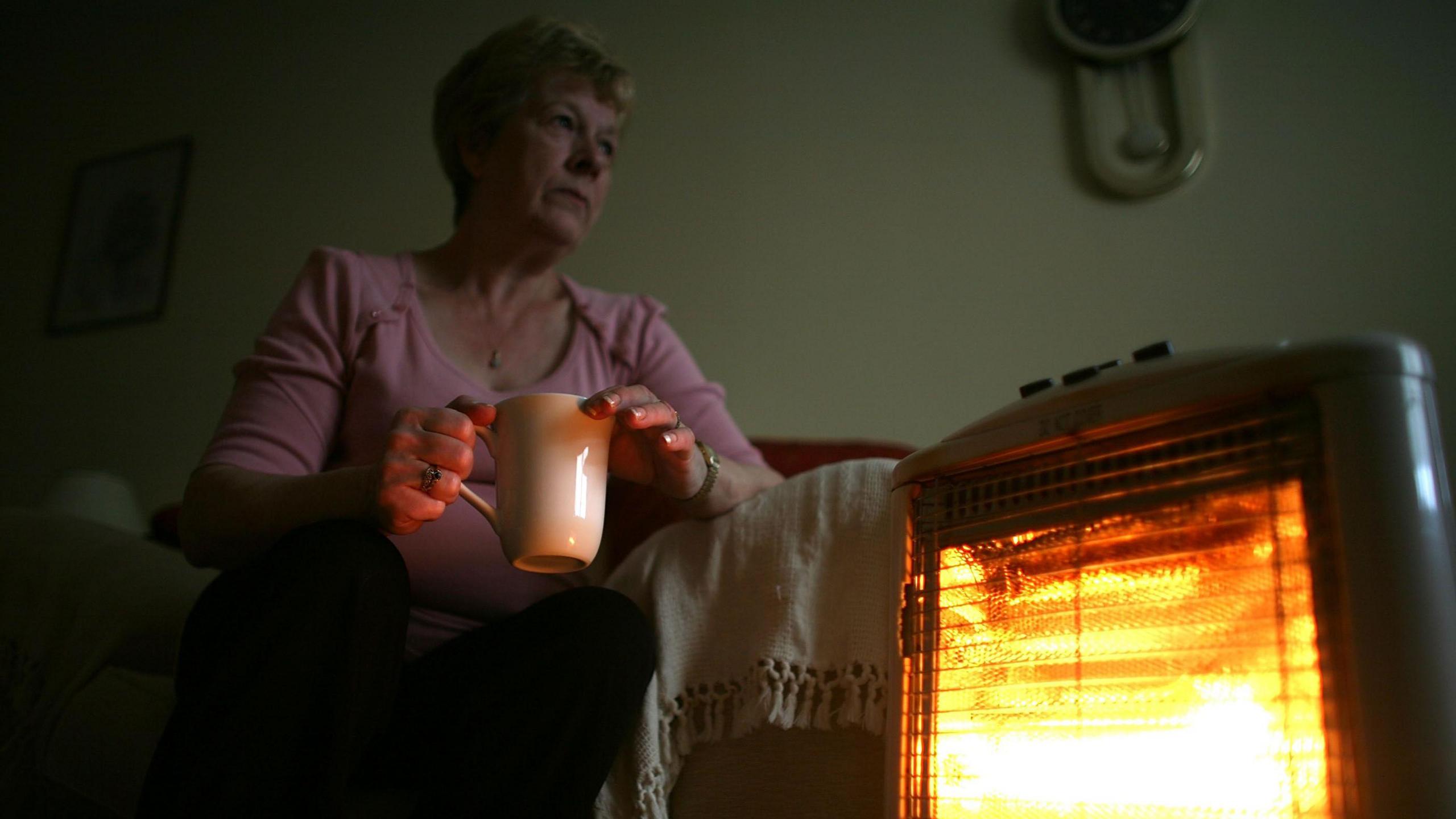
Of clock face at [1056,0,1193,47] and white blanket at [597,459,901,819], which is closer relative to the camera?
white blanket at [597,459,901,819]

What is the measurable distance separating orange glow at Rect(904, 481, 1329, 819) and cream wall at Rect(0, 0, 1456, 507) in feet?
2.49

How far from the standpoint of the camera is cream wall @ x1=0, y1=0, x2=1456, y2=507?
1.36 metres

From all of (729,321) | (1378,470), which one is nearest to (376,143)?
(729,321)

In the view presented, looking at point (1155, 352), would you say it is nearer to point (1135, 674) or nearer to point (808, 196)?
point (1135, 674)

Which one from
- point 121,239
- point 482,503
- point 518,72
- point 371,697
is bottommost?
point 371,697

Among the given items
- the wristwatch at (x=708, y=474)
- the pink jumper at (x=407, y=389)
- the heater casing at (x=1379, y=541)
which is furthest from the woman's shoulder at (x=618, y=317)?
the heater casing at (x=1379, y=541)

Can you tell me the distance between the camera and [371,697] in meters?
0.68

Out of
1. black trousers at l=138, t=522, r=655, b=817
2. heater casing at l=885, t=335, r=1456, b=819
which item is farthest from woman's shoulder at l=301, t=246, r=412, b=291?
heater casing at l=885, t=335, r=1456, b=819

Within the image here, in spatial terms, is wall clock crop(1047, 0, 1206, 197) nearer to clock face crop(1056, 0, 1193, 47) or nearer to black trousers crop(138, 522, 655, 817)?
clock face crop(1056, 0, 1193, 47)

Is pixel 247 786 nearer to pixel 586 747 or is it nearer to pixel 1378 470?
pixel 586 747

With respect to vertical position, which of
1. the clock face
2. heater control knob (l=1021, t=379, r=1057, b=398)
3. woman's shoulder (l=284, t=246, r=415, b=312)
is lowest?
heater control knob (l=1021, t=379, r=1057, b=398)

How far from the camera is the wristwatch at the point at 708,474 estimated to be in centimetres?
84

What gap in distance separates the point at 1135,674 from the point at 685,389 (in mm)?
716

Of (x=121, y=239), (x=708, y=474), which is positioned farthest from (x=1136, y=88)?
(x=121, y=239)
